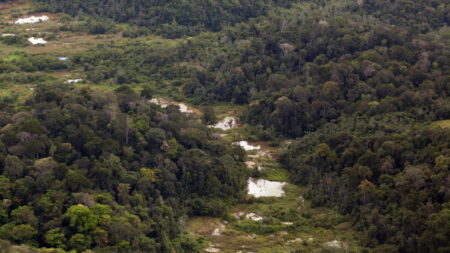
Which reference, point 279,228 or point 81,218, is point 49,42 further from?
point 279,228

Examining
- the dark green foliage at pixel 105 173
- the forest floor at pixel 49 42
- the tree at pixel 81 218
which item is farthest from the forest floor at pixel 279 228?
the forest floor at pixel 49 42

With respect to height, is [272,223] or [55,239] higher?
[55,239]

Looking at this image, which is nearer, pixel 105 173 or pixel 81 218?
pixel 81 218

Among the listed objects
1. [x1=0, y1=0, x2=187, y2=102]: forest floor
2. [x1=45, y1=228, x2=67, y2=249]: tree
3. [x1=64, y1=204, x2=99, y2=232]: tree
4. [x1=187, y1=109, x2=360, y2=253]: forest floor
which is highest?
[x1=0, y1=0, x2=187, y2=102]: forest floor

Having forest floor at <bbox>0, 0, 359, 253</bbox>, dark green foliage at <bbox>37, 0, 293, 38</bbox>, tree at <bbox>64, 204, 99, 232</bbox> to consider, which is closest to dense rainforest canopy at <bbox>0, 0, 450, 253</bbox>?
tree at <bbox>64, 204, 99, 232</bbox>

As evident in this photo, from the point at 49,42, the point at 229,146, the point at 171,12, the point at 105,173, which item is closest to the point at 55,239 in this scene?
the point at 105,173

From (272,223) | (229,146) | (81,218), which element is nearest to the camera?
(81,218)

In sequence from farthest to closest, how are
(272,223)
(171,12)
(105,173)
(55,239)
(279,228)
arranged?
(171,12)
(272,223)
(279,228)
(105,173)
(55,239)

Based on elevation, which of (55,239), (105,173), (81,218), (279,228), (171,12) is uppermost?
(171,12)

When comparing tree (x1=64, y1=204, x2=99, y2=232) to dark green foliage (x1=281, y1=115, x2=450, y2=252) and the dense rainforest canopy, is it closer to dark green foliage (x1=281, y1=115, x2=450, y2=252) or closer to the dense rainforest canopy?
the dense rainforest canopy

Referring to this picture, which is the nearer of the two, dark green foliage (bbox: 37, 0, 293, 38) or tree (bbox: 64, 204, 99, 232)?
tree (bbox: 64, 204, 99, 232)
